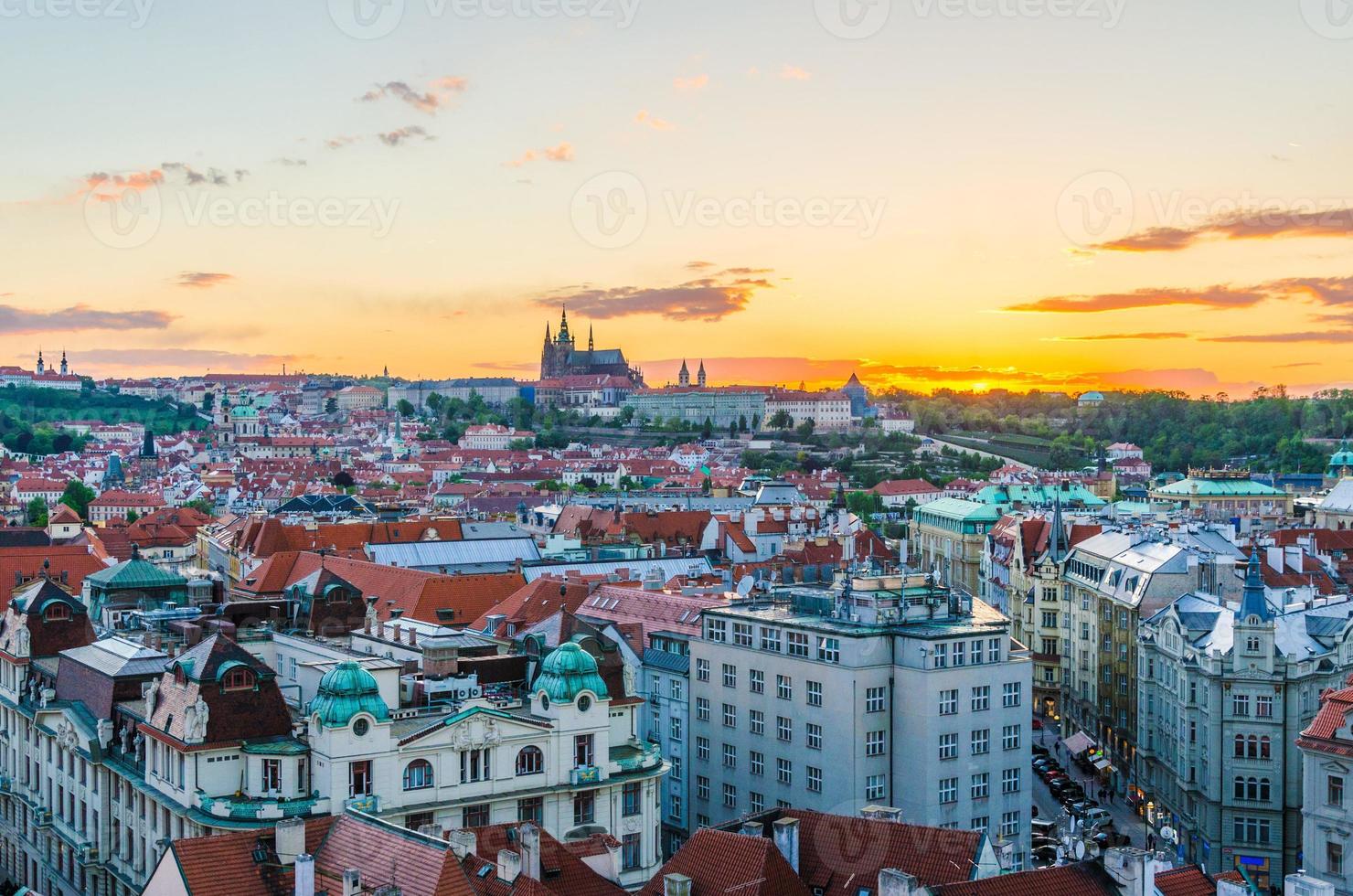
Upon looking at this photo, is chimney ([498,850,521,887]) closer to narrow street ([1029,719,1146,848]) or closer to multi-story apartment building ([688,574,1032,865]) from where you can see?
multi-story apartment building ([688,574,1032,865])

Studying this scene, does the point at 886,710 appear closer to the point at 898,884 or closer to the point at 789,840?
the point at 789,840

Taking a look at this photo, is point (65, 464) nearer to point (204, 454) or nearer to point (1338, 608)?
point (204, 454)

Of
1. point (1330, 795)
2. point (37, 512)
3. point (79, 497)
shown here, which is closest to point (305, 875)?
point (1330, 795)

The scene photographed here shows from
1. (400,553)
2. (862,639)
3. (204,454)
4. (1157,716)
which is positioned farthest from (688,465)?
(862,639)

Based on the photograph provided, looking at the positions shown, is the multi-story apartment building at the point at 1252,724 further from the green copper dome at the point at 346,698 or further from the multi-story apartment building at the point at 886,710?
the green copper dome at the point at 346,698

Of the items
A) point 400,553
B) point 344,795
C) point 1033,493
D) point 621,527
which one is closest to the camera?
point 344,795
